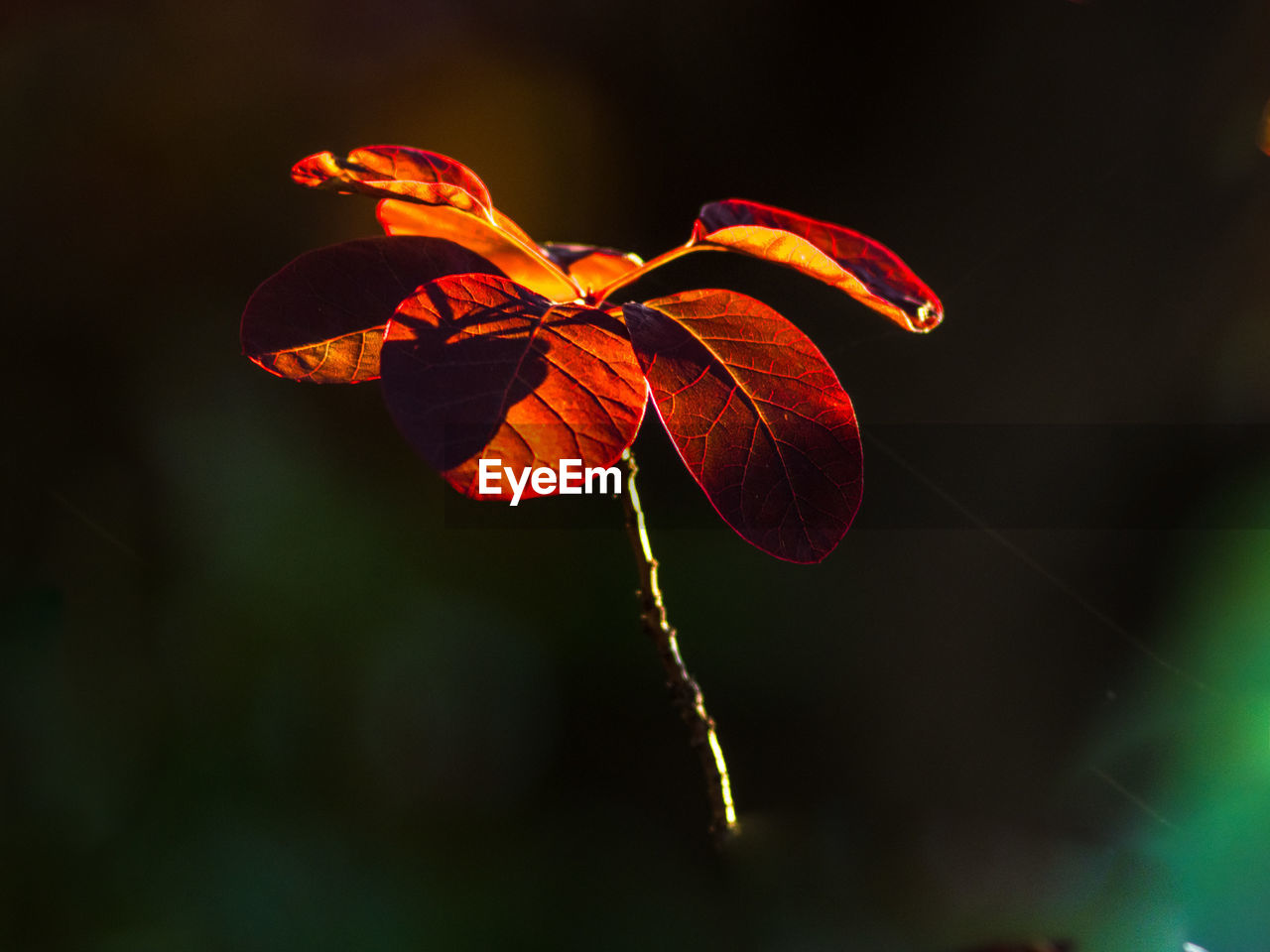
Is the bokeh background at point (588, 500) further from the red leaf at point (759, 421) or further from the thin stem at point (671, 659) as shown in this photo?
the red leaf at point (759, 421)

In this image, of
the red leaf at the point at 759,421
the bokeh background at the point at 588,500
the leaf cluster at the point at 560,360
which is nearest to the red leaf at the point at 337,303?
the leaf cluster at the point at 560,360

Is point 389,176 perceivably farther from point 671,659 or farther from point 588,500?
point 588,500

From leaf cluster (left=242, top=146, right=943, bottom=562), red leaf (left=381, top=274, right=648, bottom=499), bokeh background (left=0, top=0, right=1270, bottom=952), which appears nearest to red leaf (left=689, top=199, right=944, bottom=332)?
leaf cluster (left=242, top=146, right=943, bottom=562)

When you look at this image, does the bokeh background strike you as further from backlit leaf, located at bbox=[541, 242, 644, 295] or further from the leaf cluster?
the leaf cluster

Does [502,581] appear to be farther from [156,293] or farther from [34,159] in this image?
[34,159]

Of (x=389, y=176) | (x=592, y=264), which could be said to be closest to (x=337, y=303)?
(x=389, y=176)

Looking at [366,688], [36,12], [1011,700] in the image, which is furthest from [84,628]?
[1011,700]
